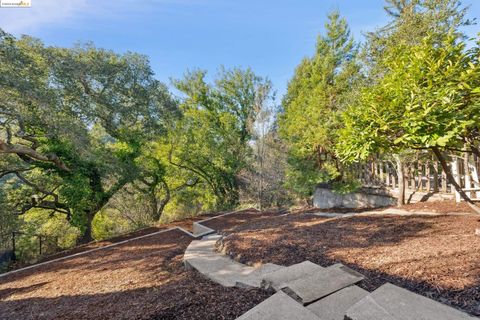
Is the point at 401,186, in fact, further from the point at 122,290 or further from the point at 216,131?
the point at 216,131

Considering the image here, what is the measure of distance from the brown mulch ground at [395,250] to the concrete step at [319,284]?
0.24 m

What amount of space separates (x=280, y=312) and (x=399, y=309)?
0.66 meters

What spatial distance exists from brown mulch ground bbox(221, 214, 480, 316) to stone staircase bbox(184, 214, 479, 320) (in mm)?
404

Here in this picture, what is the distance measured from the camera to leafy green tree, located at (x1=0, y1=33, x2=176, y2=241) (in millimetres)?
5734

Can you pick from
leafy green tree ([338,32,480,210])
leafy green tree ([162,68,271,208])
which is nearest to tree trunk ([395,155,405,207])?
leafy green tree ([338,32,480,210])

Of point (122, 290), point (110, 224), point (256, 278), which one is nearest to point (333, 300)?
point (256, 278)

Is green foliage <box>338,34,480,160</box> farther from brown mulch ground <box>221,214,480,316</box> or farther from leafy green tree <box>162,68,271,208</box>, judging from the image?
leafy green tree <box>162,68,271,208</box>

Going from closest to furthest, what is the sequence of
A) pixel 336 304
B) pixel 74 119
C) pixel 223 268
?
pixel 336 304
pixel 223 268
pixel 74 119

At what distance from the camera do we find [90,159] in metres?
7.07

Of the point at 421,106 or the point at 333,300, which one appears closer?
the point at 333,300

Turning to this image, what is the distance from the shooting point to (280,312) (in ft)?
4.71

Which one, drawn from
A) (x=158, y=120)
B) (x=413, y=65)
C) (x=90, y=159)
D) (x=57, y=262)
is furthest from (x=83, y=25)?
(x=413, y=65)

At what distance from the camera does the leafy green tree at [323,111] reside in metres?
7.49

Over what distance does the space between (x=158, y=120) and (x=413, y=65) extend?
315 inches
